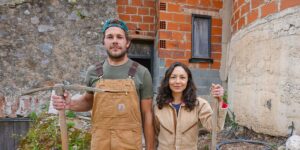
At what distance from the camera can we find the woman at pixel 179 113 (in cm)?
211

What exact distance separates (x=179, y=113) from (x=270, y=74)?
59.2 inches

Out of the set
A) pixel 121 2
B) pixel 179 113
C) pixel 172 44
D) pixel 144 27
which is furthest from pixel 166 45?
pixel 179 113

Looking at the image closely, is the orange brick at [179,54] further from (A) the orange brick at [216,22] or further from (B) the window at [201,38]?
(A) the orange brick at [216,22]

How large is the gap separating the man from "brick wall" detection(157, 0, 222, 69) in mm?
2694

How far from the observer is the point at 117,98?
2027mm

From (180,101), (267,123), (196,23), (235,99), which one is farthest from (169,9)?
(180,101)

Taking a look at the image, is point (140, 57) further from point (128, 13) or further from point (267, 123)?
point (267, 123)

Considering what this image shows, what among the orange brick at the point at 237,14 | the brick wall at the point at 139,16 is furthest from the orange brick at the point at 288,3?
the brick wall at the point at 139,16

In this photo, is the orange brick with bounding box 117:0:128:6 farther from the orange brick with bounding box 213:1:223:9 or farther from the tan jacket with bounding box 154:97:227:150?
the tan jacket with bounding box 154:97:227:150

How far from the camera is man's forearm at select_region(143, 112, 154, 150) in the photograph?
2.13 meters

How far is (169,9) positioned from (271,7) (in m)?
2.01

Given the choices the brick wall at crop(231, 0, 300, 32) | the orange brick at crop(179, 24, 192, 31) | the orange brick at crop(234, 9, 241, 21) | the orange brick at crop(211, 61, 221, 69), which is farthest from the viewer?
the orange brick at crop(211, 61, 221, 69)

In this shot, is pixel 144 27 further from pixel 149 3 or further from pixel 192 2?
pixel 192 2

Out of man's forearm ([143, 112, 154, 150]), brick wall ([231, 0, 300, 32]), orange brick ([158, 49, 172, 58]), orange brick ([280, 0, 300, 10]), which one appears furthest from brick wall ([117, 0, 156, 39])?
man's forearm ([143, 112, 154, 150])
